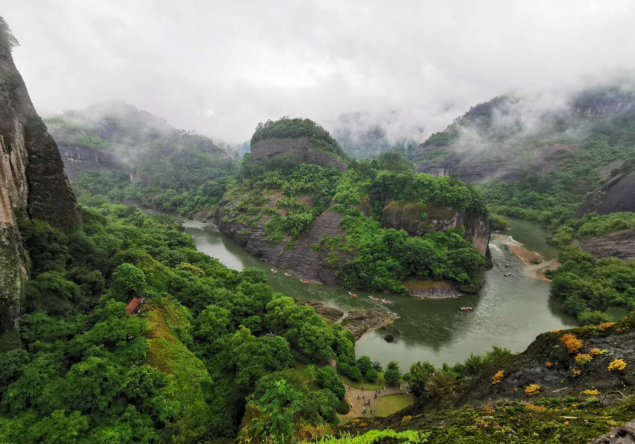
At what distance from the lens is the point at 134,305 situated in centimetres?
1731

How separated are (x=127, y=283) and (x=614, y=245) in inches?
2406

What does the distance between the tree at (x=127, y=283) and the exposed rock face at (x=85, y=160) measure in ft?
360

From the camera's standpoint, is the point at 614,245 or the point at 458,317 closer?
the point at 458,317

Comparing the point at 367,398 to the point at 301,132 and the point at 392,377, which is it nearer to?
the point at 392,377

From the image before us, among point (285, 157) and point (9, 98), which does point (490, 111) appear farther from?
point (9, 98)

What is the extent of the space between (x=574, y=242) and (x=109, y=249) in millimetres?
68551

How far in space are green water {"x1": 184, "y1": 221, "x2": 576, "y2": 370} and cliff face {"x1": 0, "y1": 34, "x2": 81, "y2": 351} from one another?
23676 mm

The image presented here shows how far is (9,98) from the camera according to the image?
1761 centimetres

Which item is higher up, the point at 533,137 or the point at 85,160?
the point at 533,137

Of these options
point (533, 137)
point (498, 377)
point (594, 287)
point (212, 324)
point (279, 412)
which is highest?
point (533, 137)

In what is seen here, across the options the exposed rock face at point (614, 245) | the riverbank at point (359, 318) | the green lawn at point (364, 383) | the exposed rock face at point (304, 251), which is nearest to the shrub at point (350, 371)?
the green lawn at point (364, 383)

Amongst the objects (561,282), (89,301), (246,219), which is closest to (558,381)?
(89,301)

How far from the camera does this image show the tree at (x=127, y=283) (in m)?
17.4

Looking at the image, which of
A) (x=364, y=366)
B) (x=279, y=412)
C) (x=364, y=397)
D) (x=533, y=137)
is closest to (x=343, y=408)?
(x=364, y=397)
